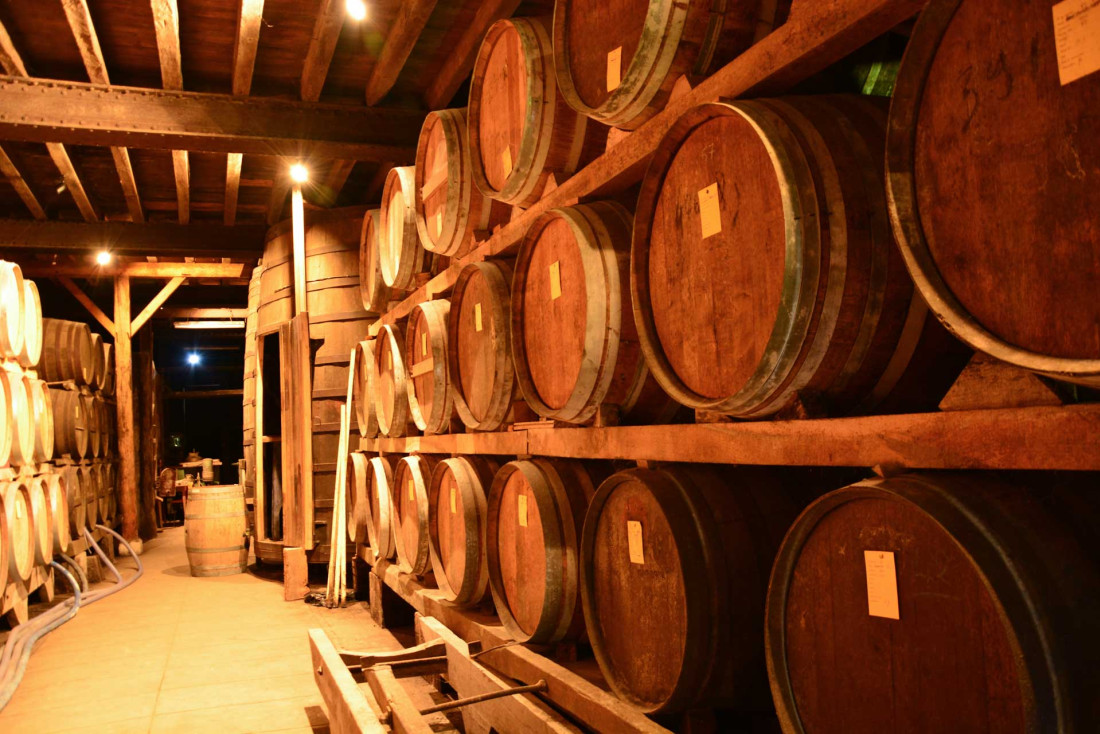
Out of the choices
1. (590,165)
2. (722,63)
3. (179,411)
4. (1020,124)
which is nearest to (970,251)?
(1020,124)

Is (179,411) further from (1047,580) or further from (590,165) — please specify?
(1047,580)

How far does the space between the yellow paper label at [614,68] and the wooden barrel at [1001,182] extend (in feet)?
3.91

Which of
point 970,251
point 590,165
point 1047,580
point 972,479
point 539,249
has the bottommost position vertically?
point 1047,580

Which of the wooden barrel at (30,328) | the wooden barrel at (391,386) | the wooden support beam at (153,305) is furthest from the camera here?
the wooden support beam at (153,305)

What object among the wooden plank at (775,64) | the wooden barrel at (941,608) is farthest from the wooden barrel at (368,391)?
the wooden barrel at (941,608)

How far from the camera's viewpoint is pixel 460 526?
13.6 ft

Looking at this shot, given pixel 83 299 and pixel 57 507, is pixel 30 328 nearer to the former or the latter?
pixel 57 507

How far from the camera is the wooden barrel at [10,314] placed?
605cm

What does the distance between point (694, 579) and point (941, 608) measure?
784 mm

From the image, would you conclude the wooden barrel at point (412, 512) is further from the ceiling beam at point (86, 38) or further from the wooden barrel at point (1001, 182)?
the wooden barrel at point (1001, 182)

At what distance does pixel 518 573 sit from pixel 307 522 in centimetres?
462

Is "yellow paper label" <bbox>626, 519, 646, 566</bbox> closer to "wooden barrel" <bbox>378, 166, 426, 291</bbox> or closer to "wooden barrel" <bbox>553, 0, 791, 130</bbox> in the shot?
"wooden barrel" <bbox>553, 0, 791, 130</bbox>

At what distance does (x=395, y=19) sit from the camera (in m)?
5.53

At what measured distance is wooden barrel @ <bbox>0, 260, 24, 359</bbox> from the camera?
605cm
